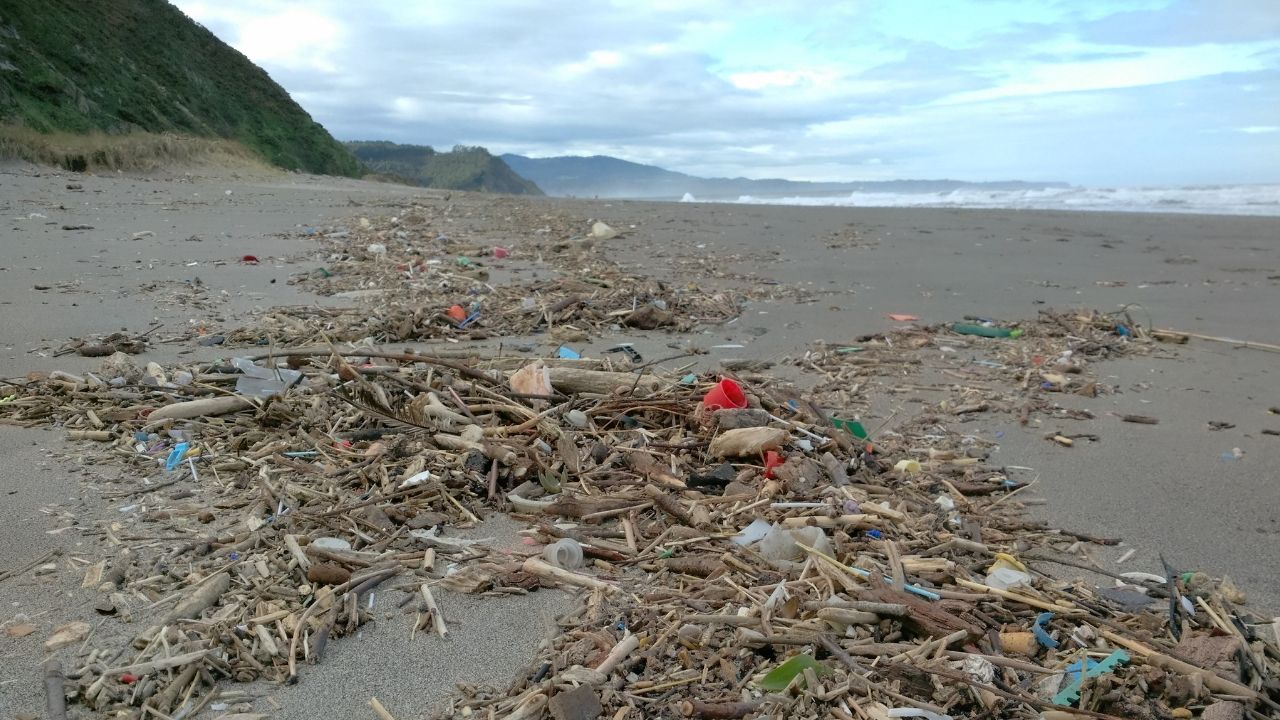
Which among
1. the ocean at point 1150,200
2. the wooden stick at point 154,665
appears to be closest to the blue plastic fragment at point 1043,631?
the wooden stick at point 154,665

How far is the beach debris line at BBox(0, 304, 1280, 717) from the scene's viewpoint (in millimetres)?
2096

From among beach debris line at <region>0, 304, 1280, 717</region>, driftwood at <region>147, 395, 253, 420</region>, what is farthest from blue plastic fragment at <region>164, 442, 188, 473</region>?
driftwood at <region>147, 395, 253, 420</region>

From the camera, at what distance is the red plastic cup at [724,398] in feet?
12.6

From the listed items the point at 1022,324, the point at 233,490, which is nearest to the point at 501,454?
the point at 233,490

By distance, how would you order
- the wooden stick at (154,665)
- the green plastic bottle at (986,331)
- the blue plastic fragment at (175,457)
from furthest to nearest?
1. the green plastic bottle at (986,331)
2. the blue plastic fragment at (175,457)
3. the wooden stick at (154,665)

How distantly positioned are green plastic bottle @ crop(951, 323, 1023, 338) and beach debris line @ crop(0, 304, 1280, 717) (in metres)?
2.39

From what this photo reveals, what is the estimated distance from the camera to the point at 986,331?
646 centimetres

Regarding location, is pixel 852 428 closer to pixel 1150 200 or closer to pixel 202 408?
pixel 202 408

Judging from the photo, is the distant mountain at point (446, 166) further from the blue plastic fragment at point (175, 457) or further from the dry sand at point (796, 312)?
the blue plastic fragment at point (175, 457)

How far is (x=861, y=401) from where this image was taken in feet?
15.8

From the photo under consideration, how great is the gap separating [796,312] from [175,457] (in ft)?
16.5

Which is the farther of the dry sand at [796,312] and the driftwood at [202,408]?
the driftwood at [202,408]

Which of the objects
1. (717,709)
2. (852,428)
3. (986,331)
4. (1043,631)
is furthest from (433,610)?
(986,331)

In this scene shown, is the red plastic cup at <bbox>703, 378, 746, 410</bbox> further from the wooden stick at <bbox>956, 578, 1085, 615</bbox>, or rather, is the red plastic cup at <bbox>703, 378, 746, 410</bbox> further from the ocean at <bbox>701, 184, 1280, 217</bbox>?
the ocean at <bbox>701, 184, 1280, 217</bbox>
